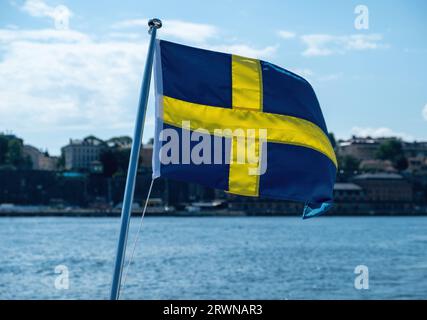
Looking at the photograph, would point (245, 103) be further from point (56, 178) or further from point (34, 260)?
point (56, 178)

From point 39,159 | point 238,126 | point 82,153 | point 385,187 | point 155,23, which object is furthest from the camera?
point 39,159

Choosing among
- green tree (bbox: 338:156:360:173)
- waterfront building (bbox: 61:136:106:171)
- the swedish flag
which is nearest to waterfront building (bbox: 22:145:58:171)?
waterfront building (bbox: 61:136:106:171)

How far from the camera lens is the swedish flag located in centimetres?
325

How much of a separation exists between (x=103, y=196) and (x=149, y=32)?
91760mm

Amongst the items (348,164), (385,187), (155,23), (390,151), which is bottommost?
(155,23)

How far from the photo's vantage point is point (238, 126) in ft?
11.0

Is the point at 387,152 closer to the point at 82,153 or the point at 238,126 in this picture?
the point at 82,153

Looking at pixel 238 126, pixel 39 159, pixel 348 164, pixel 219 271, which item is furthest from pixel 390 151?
pixel 238 126

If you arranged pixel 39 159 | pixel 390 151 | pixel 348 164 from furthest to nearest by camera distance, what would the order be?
pixel 390 151 → pixel 348 164 → pixel 39 159

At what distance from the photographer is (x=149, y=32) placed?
9.89ft

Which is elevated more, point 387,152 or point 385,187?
point 387,152

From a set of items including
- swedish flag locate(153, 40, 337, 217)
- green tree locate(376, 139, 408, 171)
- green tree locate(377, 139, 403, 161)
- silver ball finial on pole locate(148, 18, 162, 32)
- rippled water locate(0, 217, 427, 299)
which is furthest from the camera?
green tree locate(377, 139, 403, 161)

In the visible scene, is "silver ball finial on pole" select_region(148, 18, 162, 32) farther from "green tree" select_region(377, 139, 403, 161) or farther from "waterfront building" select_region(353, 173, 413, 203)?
"green tree" select_region(377, 139, 403, 161)

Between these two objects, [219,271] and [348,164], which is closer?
[219,271]
